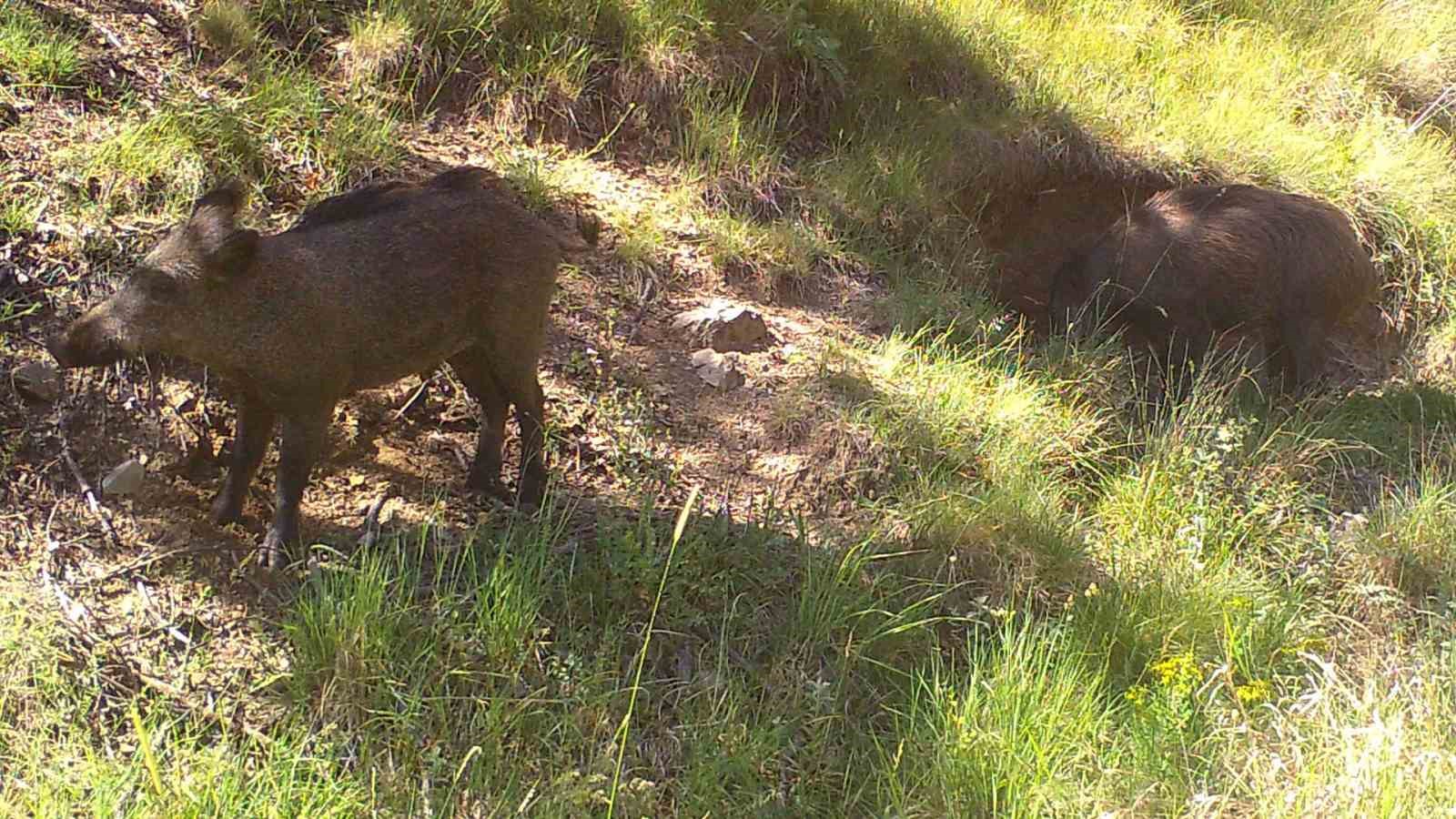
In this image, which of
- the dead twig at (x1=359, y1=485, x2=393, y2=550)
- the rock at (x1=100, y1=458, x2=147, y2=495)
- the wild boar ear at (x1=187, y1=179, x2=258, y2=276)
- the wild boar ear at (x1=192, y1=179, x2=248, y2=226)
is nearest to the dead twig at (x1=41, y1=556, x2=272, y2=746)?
the rock at (x1=100, y1=458, x2=147, y2=495)

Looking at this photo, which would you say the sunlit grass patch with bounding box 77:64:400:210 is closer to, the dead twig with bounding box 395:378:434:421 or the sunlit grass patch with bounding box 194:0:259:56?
the sunlit grass patch with bounding box 194:0:259:56

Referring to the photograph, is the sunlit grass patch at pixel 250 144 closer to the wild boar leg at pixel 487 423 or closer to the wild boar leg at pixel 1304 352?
the wild boar leg at pixel 487 423

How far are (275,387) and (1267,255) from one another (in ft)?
16.7

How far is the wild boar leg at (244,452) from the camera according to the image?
3.86 m

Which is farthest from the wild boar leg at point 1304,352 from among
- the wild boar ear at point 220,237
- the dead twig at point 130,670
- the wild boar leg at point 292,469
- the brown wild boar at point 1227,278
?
the dead twig at point 130,670

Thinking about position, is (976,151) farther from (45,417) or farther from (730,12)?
(45,417)

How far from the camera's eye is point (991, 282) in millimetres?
7246

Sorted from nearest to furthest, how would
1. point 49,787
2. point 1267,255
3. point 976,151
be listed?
point 49,787 < point 1267,255 < point 976,151

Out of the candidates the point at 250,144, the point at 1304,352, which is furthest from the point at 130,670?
the point at 1304,352

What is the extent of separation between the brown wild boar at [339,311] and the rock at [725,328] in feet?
3.90

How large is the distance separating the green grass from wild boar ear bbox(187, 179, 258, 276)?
1.81 metres

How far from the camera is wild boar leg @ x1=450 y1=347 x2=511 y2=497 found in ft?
14.2

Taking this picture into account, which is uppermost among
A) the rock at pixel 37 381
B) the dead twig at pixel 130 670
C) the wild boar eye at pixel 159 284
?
the wild boar eye at pixel 159 284

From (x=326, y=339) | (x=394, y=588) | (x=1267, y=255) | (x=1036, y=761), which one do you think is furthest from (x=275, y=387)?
(x=1267, y=255)
